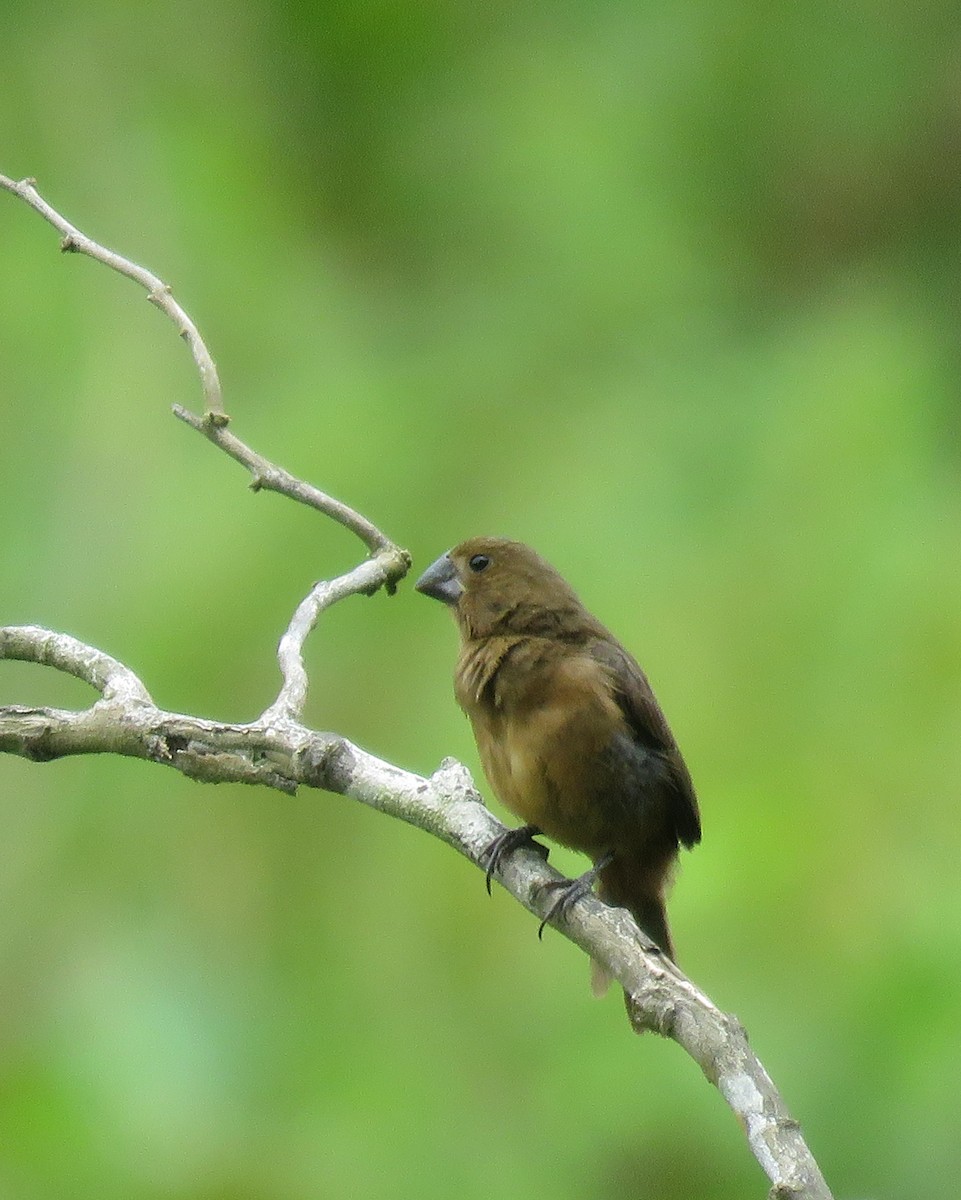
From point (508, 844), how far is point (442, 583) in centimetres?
84

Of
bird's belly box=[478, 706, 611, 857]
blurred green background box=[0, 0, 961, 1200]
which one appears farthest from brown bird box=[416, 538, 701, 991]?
blurred green background box=[0, 0, 961, 1200]

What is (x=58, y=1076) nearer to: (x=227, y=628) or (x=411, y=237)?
(x=227, y=628)

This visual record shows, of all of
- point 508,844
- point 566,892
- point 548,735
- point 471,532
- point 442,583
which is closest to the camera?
point 566,892

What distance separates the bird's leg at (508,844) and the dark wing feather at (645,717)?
0.30 metres

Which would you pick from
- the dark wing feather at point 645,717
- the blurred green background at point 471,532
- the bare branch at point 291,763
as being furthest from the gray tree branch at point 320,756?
the blurred green background at point 471,532

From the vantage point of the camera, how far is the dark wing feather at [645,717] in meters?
3.65

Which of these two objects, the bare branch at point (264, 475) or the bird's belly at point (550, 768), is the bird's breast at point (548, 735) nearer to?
the bird's belly at point (550, 768)

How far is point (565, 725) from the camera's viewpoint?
3520 millimetres

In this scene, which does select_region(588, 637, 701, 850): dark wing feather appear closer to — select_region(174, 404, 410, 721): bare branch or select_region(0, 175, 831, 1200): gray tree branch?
select_region(0, 175, 831, 1200): gray tree branch

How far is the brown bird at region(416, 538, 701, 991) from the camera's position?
3.53 meters

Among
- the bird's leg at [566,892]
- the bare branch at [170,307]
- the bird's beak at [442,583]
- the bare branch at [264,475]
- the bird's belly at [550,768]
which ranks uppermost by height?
the bird's beak at [442,583]

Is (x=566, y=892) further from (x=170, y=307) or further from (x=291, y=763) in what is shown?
(x=170, y=307)

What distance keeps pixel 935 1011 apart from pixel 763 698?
1.09 metres

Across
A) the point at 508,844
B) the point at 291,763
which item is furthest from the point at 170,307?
the point at 508,844
